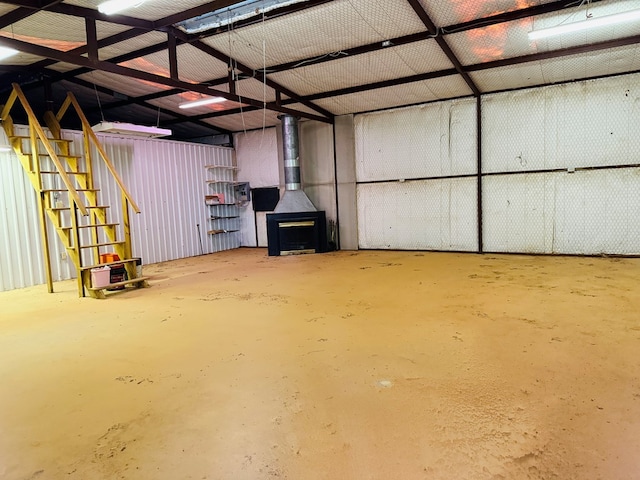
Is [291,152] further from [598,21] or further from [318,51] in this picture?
[598,21]

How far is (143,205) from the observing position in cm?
893

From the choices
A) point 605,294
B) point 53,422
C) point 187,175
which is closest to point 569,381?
point 605,294

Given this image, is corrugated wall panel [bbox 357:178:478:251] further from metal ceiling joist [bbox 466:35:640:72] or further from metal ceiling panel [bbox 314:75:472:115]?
metal ceiling joist [bbox 466:35:640:72]

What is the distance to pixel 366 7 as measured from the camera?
5.28 meters

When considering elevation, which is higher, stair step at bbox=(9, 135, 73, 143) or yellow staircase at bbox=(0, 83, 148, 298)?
stair step at bbox=(9, 135, 73, 143)

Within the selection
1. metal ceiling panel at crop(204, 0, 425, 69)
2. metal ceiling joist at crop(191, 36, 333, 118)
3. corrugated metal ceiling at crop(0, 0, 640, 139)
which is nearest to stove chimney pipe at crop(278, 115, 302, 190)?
corrugated metal ceiling at crop(0, 0, 640, 139)

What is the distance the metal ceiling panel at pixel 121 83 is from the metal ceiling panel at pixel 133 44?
108cm

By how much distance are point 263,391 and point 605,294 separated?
4.21 m

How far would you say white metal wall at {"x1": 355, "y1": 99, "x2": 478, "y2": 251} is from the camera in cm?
842

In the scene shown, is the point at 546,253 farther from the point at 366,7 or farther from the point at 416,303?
the point at 366,7

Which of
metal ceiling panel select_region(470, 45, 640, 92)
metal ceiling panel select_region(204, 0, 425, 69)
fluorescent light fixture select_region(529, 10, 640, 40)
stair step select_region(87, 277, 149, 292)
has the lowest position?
stair step select_region(87, 277, 149, 292)

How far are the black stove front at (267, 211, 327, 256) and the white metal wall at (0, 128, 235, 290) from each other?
216 centimetres

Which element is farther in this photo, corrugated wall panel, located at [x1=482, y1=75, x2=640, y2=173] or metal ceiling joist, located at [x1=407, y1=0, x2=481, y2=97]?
corrugated wall panel, located at [x1=482, y1=75, x2=640, y2=173]

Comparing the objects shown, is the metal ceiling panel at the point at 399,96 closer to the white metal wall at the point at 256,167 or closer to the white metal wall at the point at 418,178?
the white metal wall at the point at 418,178
